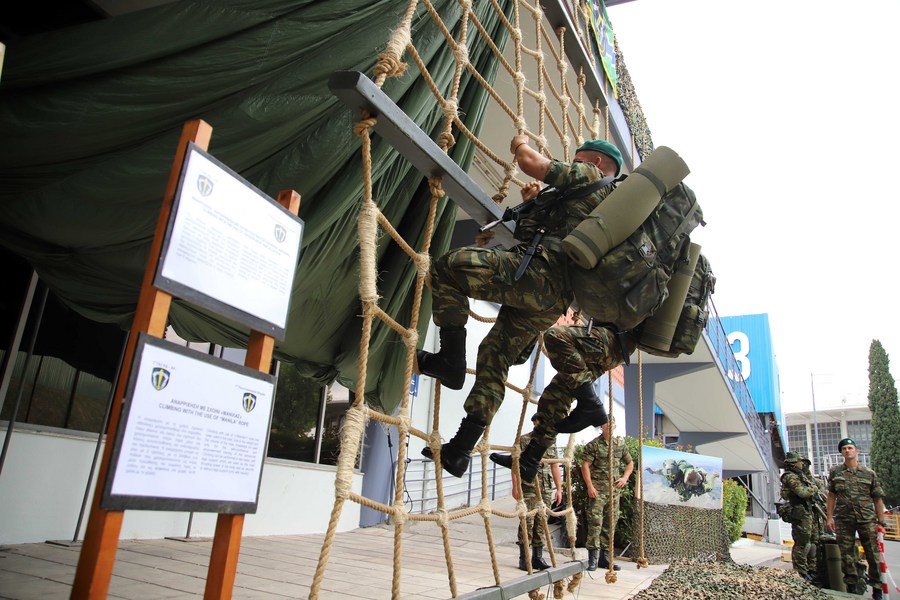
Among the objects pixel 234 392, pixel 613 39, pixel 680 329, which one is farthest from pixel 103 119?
pixel 613 39

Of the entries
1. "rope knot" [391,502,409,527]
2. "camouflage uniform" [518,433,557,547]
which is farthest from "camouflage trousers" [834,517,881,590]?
"rope knot" [391,502,409,527]

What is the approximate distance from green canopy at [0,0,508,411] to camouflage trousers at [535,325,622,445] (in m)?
0.88

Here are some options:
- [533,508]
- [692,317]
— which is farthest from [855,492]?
[692,317]

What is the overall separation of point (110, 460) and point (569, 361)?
2000 mm

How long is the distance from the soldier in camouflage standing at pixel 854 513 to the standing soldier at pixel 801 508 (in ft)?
2.63

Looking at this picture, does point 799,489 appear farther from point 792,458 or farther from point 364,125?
point 364,125

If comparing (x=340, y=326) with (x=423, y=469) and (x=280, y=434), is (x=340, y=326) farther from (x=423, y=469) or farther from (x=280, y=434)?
(x=423, y=469)

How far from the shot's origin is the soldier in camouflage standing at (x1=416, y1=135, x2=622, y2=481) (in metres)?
2.21

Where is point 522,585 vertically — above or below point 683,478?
below

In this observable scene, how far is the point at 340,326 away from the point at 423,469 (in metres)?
4.64

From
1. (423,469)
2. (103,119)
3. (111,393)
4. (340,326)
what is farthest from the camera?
(423,469)

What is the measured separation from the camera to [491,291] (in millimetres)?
2221

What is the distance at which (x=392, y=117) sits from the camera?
6.35ft

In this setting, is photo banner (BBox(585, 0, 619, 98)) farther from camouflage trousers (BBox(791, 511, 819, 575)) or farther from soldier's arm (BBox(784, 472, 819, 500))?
camouflage trousers (BBox(791, 511, 819, 575))
